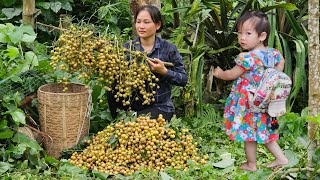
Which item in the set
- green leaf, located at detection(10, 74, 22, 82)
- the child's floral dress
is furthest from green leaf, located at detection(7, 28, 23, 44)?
the child's floral dress

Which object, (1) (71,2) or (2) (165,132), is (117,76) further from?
(1) (71,2)

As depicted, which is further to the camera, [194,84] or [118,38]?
[194,84]

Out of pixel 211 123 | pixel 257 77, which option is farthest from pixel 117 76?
pixel 211 123

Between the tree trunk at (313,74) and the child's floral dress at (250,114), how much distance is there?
2.62 ft

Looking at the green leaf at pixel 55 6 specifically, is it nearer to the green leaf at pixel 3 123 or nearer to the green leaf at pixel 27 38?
the green leaf at pixel 27 38

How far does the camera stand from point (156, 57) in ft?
14.0

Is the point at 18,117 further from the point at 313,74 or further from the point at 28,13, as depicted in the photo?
the point at 313,74

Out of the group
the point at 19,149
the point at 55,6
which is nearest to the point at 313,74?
the point at 19,149

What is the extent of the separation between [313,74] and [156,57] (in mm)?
1600

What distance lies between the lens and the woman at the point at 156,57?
4.16 m

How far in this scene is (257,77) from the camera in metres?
3.74

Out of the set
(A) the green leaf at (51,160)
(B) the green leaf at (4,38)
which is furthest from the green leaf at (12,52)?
(A) the green leaf at (51,160)

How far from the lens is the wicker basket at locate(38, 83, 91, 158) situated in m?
4.02

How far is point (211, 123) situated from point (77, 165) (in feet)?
4.96
